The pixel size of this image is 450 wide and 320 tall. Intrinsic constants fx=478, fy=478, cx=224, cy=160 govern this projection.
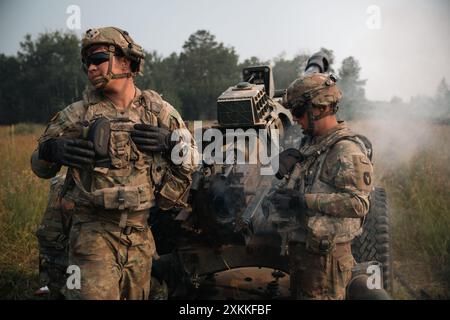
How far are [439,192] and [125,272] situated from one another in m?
5.24

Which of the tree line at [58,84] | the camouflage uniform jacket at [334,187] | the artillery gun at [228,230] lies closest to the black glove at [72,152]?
the artillery gun at [228,230]

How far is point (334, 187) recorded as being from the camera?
309 centimetres

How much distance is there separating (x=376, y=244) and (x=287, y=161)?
1.73 metres

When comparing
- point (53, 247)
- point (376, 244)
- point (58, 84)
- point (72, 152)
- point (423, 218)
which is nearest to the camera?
point (72, 152)

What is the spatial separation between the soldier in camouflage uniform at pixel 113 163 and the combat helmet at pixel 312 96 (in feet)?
2.58

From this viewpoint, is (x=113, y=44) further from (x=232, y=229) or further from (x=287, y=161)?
(x=232, y=229)

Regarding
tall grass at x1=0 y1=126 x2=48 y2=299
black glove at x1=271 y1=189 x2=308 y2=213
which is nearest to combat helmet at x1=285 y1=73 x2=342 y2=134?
black glove at x1=271 y1=189 x2=308 y2=213

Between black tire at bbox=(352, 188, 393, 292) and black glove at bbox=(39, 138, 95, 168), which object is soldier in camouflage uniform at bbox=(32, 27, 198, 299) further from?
black tire at bbox=(352, 188, 393, 292)

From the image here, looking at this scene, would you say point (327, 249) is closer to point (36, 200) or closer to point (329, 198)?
point (329, 198)

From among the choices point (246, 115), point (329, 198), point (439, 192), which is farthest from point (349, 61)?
point (329, 198)

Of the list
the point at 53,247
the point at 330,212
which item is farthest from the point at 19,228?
the point at 330,212

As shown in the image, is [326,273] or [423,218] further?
[423,218]

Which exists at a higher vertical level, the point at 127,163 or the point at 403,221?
the point at 127,163

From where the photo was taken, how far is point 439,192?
22.4ft
